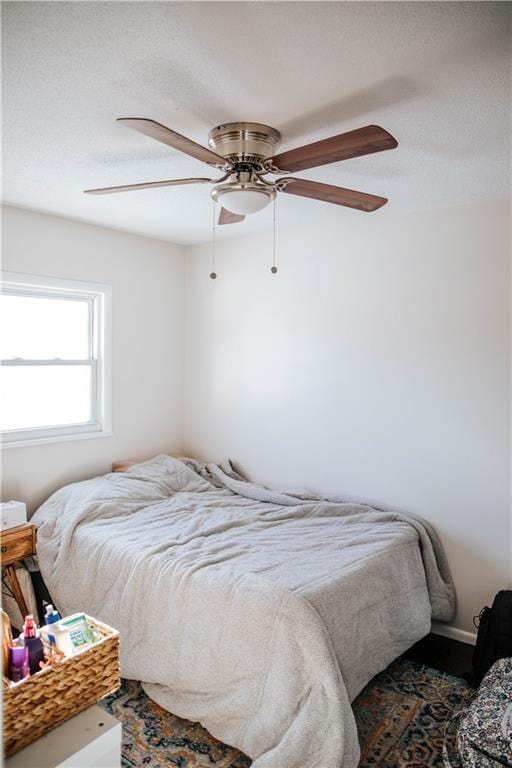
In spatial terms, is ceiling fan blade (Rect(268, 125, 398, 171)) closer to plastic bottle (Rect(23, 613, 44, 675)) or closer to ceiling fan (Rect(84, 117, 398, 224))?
ceiling fan (Rect(84, 117, 398, 224))

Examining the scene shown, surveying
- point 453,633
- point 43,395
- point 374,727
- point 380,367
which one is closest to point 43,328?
point 43,395

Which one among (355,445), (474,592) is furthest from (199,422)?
(474,592)

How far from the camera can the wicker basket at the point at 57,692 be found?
1202 mm

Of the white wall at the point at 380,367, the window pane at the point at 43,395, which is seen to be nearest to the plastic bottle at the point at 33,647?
the window pane at the point at 43,395

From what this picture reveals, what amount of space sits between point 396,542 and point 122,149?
91.0 inches

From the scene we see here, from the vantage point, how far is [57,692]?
1.28 metres

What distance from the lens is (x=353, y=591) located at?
231 cm

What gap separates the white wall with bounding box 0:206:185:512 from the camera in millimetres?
3336

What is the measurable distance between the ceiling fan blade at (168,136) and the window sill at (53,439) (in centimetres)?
224

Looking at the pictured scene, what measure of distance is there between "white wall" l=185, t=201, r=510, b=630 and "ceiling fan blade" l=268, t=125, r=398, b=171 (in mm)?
1466

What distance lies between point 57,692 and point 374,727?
5.24 ft

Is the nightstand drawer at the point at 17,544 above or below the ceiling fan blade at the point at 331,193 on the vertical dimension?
below

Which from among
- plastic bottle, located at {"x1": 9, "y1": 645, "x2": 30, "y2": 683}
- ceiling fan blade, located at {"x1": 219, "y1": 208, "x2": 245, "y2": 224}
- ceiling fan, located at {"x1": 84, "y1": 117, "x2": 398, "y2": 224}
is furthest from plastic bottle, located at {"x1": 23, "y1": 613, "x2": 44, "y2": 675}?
ceiling fan blade, located at {"x1": 219, "y1": 208, "x2": 245, "y2": 224}

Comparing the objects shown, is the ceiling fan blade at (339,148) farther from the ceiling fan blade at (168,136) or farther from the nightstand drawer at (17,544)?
the nightstand drawer at (17,544)
